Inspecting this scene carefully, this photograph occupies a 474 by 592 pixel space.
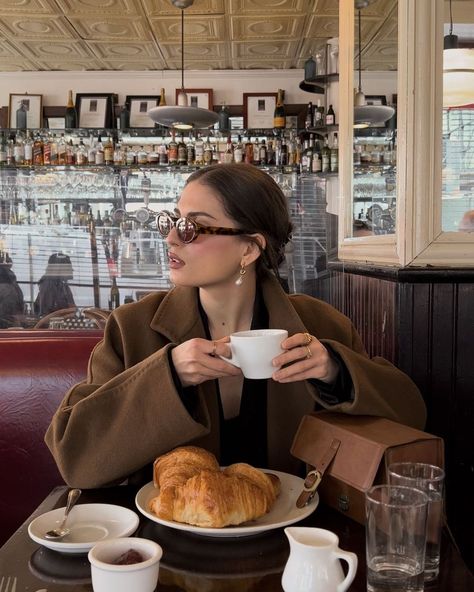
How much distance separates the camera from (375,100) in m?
1.90

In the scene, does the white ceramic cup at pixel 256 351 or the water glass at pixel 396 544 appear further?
the white ceramic cup at pixel 256 351

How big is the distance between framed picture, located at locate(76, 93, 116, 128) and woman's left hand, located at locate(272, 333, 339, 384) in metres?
5.15

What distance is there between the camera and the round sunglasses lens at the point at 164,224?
58.3 inches

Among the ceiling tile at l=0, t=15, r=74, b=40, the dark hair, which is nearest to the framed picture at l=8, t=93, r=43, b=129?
the ceiling tile at l=0, t=15, r=74, b=40

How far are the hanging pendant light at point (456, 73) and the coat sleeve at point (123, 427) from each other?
1.01 m

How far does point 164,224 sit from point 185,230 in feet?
0.18

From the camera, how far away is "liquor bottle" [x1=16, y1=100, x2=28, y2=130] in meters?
5.94

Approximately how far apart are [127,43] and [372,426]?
5017 millimetres

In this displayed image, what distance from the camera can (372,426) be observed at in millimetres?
1152

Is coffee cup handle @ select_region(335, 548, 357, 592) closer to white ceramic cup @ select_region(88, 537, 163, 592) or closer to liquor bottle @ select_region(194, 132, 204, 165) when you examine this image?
white ceramic cup @ select_region(88, 537, 163, 592)

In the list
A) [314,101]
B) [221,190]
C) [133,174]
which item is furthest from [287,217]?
[314,101]

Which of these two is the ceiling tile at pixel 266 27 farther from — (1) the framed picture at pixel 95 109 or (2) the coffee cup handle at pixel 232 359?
(2) the coffee cup handle at pixel 232 359

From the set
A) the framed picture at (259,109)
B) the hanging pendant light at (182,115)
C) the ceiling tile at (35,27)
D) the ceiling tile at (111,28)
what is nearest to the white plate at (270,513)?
the hanging pendant light at (182,115)

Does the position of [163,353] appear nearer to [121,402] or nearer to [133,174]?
[121,402]
